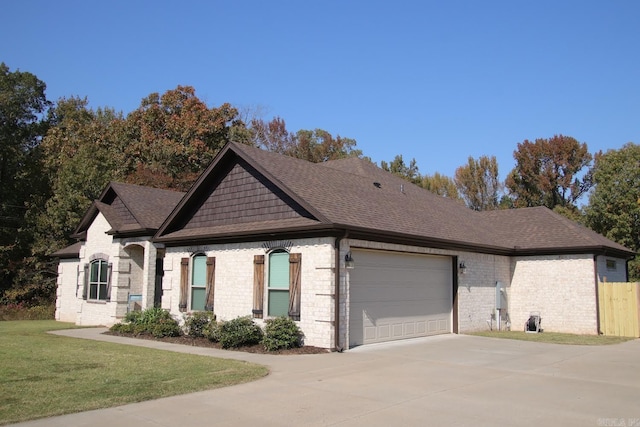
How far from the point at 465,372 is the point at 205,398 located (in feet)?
17.8

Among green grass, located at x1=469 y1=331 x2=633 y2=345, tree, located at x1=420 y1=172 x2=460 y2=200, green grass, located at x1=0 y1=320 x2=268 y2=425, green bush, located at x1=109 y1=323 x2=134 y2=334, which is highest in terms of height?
tree, located at x1=420 y1=172 x2=460 y2=200

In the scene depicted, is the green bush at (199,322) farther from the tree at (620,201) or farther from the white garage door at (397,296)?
the tree at (620,201)

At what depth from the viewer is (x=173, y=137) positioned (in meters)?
42.2

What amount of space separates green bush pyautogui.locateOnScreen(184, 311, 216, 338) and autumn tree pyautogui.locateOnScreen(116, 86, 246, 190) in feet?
76.7

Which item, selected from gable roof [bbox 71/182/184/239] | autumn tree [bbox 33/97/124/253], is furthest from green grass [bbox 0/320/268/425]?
autumn tree [bbox 33/97/124/253]

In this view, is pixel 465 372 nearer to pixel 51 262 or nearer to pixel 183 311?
pixel 183 311

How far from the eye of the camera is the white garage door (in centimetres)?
1541

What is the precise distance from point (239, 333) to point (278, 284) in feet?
5.81

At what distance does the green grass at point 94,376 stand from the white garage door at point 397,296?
4448 mm

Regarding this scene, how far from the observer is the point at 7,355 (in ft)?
42.5

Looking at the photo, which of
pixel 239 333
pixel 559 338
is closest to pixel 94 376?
pixel 239 333

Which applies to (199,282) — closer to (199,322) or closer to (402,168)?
(199,322)

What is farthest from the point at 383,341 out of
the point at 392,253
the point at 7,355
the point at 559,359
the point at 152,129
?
the point at 152,129

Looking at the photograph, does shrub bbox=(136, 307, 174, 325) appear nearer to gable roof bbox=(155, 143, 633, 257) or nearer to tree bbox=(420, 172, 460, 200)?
gable roof bbox=(155, 143, 633, 257)
